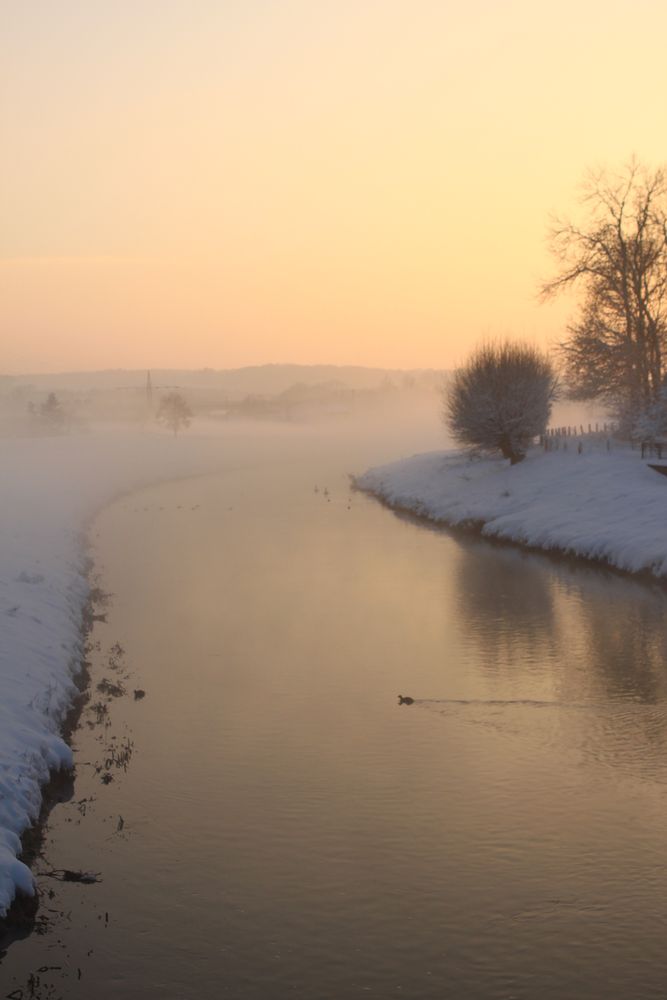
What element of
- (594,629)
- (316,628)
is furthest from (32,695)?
(594,629)

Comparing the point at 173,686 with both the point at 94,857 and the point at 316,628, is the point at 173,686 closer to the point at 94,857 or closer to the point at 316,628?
the point at 316,628

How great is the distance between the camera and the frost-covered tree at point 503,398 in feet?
176

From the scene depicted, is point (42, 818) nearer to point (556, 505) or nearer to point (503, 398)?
point (556, 505)

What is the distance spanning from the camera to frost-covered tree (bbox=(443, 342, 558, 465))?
5356 cm

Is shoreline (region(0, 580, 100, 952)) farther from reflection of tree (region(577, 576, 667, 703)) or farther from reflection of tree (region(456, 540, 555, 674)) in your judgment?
reflection of tree (region(577, 576, 667, 703))

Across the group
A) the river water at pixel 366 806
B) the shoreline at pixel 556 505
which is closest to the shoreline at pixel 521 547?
the shoreline at pixel 556 505

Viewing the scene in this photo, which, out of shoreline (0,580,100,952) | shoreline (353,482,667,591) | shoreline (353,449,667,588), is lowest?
shoreline (0,580,100,952)

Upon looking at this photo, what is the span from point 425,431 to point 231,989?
510 feet

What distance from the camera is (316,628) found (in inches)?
949

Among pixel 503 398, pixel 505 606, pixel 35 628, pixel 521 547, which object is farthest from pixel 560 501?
pixel 35 628

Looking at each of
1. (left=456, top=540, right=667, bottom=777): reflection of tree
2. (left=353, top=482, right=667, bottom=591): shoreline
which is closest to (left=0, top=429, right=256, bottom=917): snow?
(left=456, top=540, right=667, bottom=777): reflection of tree

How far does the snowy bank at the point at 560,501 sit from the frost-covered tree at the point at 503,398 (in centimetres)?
152

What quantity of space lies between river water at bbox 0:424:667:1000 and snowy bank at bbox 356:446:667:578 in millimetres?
5684

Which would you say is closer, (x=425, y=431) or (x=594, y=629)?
(x=594, y=629)
